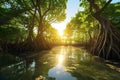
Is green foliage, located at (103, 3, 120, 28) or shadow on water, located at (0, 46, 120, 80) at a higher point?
green foliage, located at (103, 3, 120, 28)

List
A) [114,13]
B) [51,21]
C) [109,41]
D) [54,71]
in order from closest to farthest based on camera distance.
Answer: [54,71] < [109,41] < [114,13] < [51,21]

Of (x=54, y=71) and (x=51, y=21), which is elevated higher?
(x=51, y=21)

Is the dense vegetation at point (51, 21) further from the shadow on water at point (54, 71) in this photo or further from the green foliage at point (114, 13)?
the shadow on water at point (54, 71)

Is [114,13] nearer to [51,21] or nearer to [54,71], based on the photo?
[54,71]

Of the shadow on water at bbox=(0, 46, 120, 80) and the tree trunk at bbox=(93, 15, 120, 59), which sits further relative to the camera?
the tree trunk at bbox=(93, 15, 120, 59)

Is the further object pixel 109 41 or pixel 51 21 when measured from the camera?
pixel 51 21

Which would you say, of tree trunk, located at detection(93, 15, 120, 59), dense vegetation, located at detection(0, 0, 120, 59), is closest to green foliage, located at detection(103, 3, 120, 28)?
dense vegetation, located at detection(0, 0, 120, 59)

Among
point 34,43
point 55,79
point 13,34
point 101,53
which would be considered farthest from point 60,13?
point 55,79

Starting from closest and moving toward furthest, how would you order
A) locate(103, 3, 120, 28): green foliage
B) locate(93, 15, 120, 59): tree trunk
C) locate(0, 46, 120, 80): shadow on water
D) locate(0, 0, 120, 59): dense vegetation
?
locate(0, 46, 120, 80): shadow on water
locate(93, 15, 120, 59): tree trunk
locate(0, 0, 120, 59): dense vegetation
locate(103, 3, 120, 28): green foliage

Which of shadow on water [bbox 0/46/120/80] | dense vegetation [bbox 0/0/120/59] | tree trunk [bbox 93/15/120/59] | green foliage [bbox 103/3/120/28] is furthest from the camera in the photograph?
green foliage [bbox 103/3/120/28]

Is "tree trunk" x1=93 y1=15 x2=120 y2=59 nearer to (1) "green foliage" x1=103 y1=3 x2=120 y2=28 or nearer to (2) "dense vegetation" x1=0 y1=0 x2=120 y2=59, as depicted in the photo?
(2) "dense vegetation" x1=0 y1=0 x2=120 y2=59

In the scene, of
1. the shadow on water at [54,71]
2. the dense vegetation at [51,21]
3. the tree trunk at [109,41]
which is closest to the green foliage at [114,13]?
the dense vegetation at [51,21]

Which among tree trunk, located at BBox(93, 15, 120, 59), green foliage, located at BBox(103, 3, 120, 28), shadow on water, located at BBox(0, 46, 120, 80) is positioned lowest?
shadow on water, located at BBox(0, 46, 120, 80)

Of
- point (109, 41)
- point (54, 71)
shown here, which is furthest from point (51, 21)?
point (54, 71)
